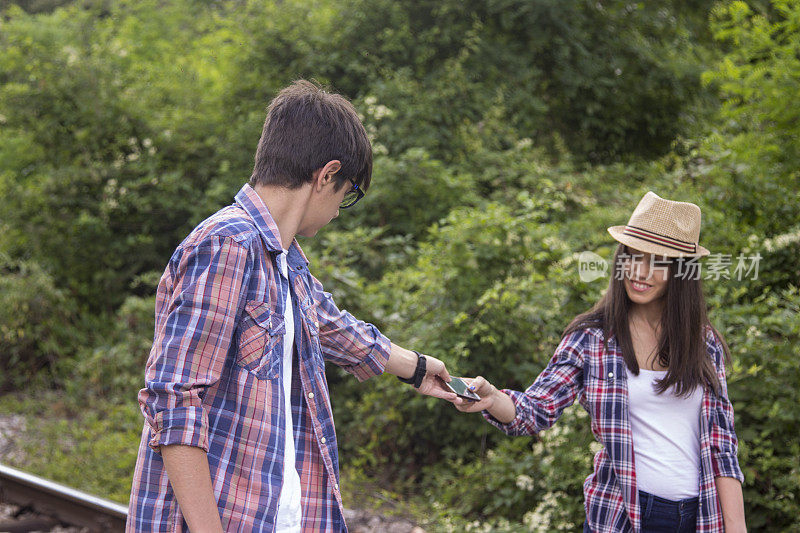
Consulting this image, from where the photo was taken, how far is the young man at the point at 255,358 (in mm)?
1650

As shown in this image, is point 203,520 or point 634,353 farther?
point 634,353

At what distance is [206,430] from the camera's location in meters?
1.66

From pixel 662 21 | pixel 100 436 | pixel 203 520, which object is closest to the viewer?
pixel 203 520

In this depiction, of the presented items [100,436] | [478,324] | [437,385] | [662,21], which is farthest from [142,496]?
[662,21]

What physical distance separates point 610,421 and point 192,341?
154cm

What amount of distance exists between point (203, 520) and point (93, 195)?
852 cm

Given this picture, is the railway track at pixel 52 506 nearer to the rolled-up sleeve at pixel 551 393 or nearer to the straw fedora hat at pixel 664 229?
the rolled-up sleeve at pixel 551 393

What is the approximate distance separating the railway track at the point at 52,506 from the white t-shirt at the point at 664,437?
3216mm

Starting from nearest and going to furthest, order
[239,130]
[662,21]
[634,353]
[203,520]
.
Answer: [203,520], [634,353], [239,130], [662,21]

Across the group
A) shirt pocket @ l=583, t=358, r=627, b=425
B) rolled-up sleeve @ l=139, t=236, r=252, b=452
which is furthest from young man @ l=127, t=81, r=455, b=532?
shirt pocket @ l=583, t=358, r=627, b=425

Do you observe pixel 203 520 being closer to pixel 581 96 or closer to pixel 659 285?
pixel 659 285

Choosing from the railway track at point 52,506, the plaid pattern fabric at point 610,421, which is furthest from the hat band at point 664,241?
the railway track at point 52,506

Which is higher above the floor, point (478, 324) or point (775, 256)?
point (775, 256)

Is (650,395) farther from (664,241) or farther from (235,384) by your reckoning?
(235,384)
